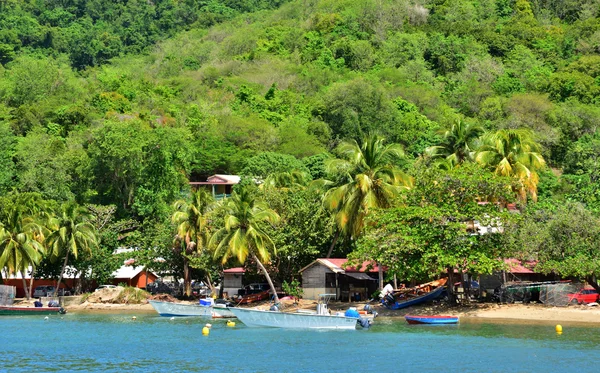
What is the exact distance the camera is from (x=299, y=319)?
44.5 meters

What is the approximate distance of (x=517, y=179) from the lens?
52.1m

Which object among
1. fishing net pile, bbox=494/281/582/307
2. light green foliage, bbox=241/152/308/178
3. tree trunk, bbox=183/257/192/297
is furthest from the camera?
light green foliage, bbox=241/152/308/178

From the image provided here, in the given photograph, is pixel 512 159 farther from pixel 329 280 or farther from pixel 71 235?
pixel 71 235

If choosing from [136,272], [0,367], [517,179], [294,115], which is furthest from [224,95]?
[0,367]

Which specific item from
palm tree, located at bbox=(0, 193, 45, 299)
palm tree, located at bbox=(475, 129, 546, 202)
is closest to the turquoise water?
palm tree, located at bbox=(475, 129, 546, 202)

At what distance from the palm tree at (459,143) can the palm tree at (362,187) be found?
5206 millimetres

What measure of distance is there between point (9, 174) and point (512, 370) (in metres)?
57.7

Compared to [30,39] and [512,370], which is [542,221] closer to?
[512,370]

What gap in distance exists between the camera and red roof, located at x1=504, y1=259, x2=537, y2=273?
50594 mm

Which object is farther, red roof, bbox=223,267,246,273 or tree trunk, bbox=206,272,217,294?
tree trunk, bbox=206,272,217,294

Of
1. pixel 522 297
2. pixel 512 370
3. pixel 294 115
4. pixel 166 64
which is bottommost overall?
pixel 512 370

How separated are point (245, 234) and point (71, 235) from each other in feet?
54.6

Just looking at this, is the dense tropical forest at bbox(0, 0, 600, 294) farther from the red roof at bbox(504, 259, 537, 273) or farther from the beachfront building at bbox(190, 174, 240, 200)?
the beachfront building at bbox(190, 174, 240, 200)

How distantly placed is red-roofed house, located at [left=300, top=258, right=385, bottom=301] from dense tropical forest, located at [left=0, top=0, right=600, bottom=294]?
7.38ft
